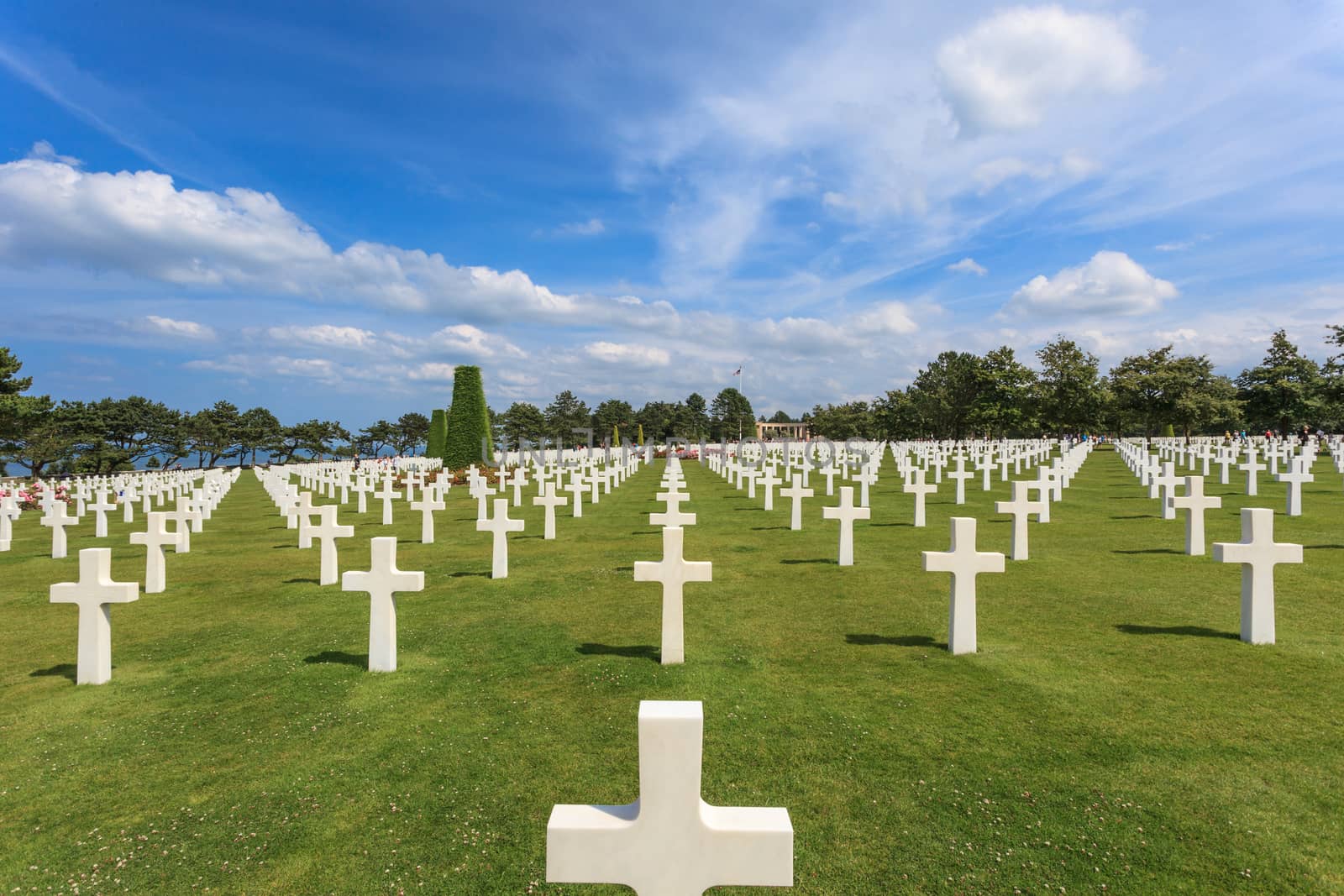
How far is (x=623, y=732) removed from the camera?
14.4 feet

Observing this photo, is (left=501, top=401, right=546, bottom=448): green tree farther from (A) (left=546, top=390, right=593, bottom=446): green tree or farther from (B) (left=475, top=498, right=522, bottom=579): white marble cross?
(B) (left=475, top=498, right=522, bottom=579): white marble cross

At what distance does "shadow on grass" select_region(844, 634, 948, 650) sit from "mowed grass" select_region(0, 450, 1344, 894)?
0.07m

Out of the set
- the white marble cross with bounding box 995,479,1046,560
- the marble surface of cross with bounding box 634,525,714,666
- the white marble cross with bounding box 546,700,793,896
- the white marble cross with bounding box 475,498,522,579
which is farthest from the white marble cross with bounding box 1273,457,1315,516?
the white marble cross with bounding box 546,700,793,896

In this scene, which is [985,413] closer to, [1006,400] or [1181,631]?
[1006,400]

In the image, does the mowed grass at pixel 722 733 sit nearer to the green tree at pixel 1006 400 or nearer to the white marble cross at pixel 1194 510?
the white marble cross at pixel 1194 510

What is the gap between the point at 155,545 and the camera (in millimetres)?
8828

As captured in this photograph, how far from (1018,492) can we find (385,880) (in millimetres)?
9504

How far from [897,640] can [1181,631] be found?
8.58 feet

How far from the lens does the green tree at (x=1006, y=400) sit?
51.8m

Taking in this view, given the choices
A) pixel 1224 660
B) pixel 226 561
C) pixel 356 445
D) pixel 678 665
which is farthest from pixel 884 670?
pixel 356 445

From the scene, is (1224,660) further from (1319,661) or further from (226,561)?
(226,561)

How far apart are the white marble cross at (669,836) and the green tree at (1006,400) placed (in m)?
54.7

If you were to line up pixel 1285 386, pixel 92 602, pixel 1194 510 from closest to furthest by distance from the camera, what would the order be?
pixel 92 602, pixel 1194 510, pixel 1285 386

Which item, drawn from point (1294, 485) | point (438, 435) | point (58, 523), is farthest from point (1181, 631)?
point (438, 435)
